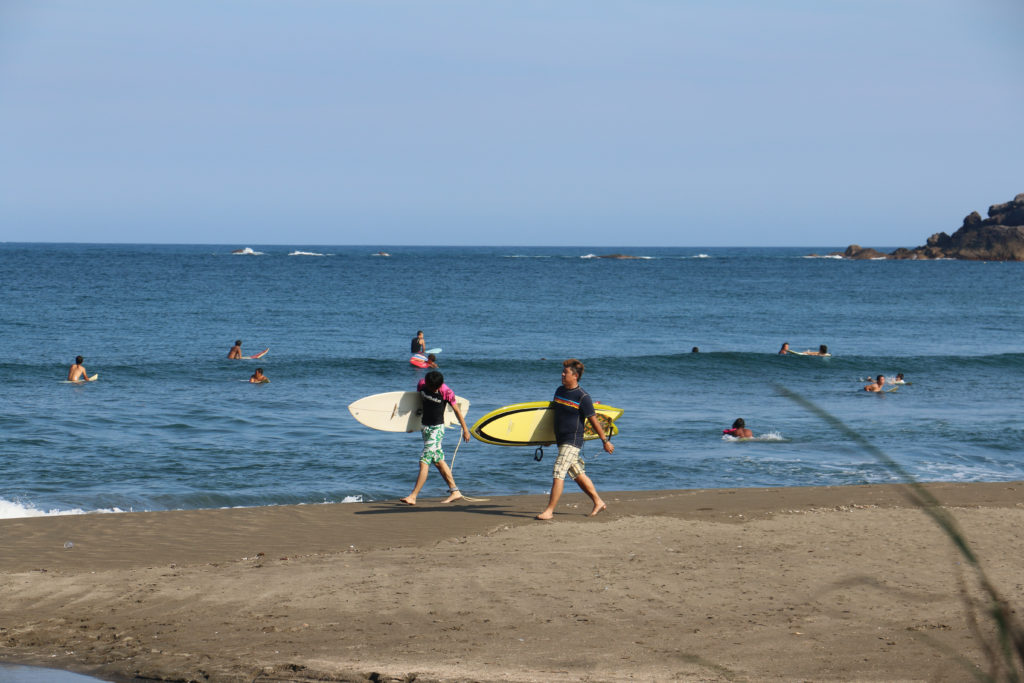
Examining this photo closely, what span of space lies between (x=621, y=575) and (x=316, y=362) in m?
24.2

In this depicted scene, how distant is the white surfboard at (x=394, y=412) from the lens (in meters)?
11.7

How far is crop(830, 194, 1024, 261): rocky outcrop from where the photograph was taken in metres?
126

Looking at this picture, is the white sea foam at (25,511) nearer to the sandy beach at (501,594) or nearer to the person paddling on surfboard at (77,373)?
the sandy beach at (501,594)

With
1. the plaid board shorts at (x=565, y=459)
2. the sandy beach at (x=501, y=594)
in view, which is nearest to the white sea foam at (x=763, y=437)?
the sandy beach at (x=501, y=594)

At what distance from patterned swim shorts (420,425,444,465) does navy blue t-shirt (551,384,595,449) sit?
1656 millimetres

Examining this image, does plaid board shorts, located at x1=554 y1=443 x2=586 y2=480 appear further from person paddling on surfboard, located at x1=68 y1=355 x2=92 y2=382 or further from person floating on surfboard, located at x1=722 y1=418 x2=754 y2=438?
person paddling on surfboard, located at x1=68 y1=355 x2=92 y2=382

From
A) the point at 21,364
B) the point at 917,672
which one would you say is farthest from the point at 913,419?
the point at 21,364

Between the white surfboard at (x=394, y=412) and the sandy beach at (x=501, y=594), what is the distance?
1.19 m

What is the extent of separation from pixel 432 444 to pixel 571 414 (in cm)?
198

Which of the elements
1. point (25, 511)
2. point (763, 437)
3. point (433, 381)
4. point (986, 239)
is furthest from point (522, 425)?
point (986, 239)

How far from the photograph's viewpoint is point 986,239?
12912 centimetres

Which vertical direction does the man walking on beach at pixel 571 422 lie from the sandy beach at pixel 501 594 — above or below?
above

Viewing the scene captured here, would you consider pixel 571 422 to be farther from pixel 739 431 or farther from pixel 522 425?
pixel 739 431

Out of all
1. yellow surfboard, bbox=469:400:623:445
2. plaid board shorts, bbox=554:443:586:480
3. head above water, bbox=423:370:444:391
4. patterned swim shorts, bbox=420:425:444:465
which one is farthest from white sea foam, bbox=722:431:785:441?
head above water, bbox=423:370:444:391
